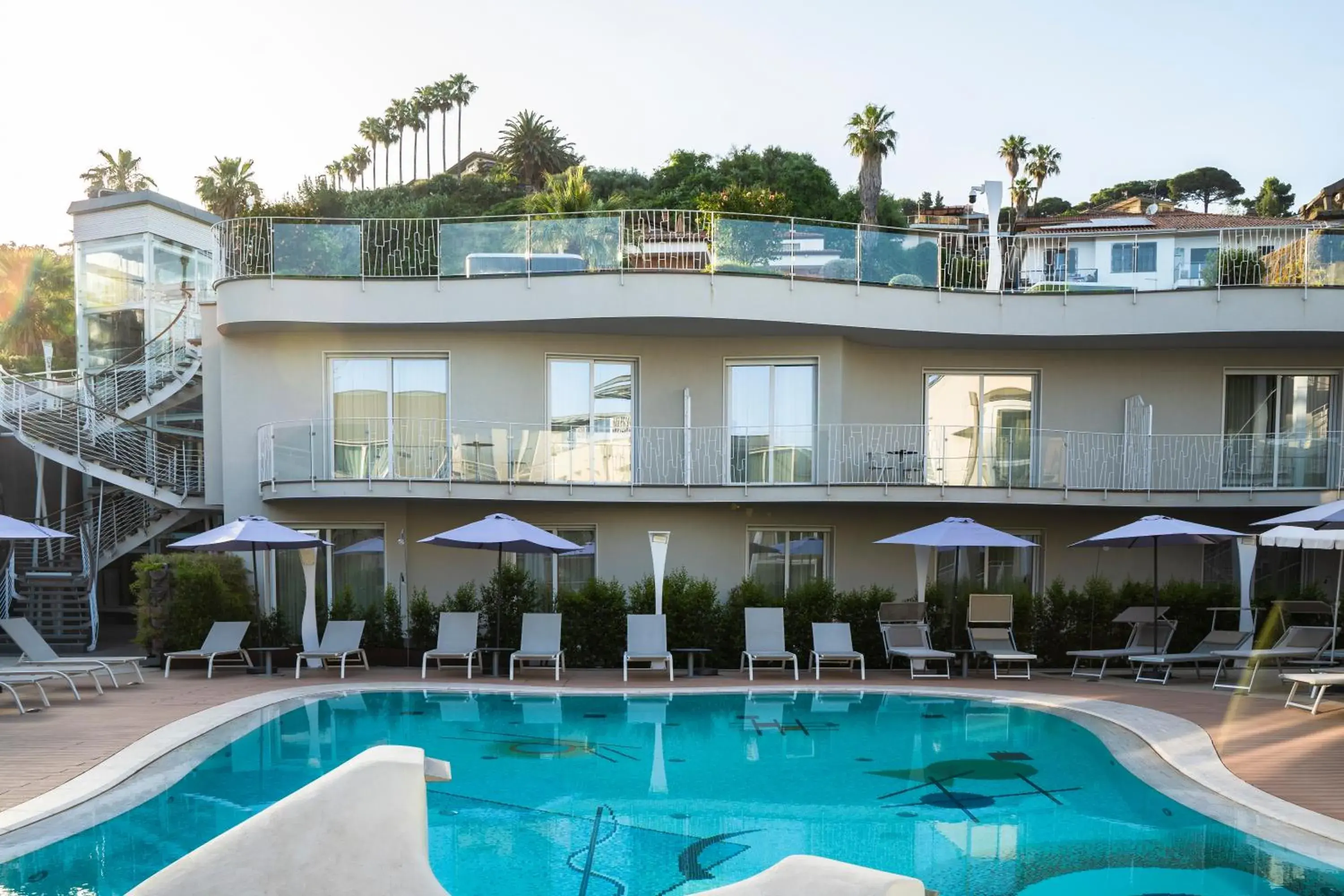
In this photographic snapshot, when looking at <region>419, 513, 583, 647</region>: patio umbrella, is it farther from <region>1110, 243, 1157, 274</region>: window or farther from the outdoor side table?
<region>1110, 243, 1157, 274</region>: window

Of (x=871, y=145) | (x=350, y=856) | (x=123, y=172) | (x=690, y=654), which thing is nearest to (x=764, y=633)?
(x=690, y=654)

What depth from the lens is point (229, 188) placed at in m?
45.7

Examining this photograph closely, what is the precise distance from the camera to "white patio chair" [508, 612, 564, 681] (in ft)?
49.7

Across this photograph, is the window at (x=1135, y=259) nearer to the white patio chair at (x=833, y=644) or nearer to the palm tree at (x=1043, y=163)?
the white patio chair at (x=833, y=644)

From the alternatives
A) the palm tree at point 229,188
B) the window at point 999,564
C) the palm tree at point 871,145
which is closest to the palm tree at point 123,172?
the palm tree at point 229,188

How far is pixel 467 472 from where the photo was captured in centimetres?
1683

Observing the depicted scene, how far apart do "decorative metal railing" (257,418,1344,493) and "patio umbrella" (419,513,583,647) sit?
1.62 meters

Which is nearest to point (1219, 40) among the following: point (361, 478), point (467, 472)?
point (467, 472)

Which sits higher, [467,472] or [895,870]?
[467,472]

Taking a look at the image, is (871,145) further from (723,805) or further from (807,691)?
(723,805)

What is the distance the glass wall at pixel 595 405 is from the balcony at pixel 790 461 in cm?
5

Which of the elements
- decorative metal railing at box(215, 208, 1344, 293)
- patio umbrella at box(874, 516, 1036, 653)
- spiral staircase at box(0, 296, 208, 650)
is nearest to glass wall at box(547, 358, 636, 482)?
decorative metal railing at box(215, 208, 1344, 293)

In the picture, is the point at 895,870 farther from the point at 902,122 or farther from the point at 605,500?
the point at 902,122

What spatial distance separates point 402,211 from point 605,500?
32.3 m
